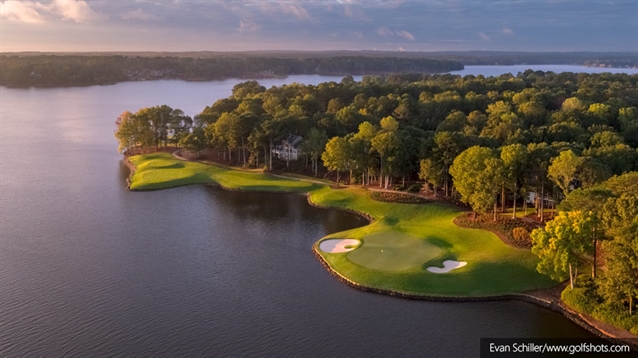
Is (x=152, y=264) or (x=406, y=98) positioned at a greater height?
(x=406, y=98)

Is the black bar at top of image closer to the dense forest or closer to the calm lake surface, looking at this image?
the calm lake surface

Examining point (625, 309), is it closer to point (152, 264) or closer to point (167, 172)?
point (152, 264)

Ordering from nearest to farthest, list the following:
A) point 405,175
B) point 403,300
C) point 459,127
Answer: point 403,300
point 405,175
point 459,127

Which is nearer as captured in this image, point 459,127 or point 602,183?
point 602,183

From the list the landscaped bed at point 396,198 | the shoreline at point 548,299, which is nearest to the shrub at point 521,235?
the shoreline at point 548,299

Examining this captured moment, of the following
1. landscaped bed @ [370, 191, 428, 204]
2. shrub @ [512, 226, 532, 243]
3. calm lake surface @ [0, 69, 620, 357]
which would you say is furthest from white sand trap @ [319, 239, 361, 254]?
shrub @ [512, 226, 532, 243]

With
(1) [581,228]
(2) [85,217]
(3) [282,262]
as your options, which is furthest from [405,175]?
(2) [85,217]

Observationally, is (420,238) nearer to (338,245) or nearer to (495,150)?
(338,245)
